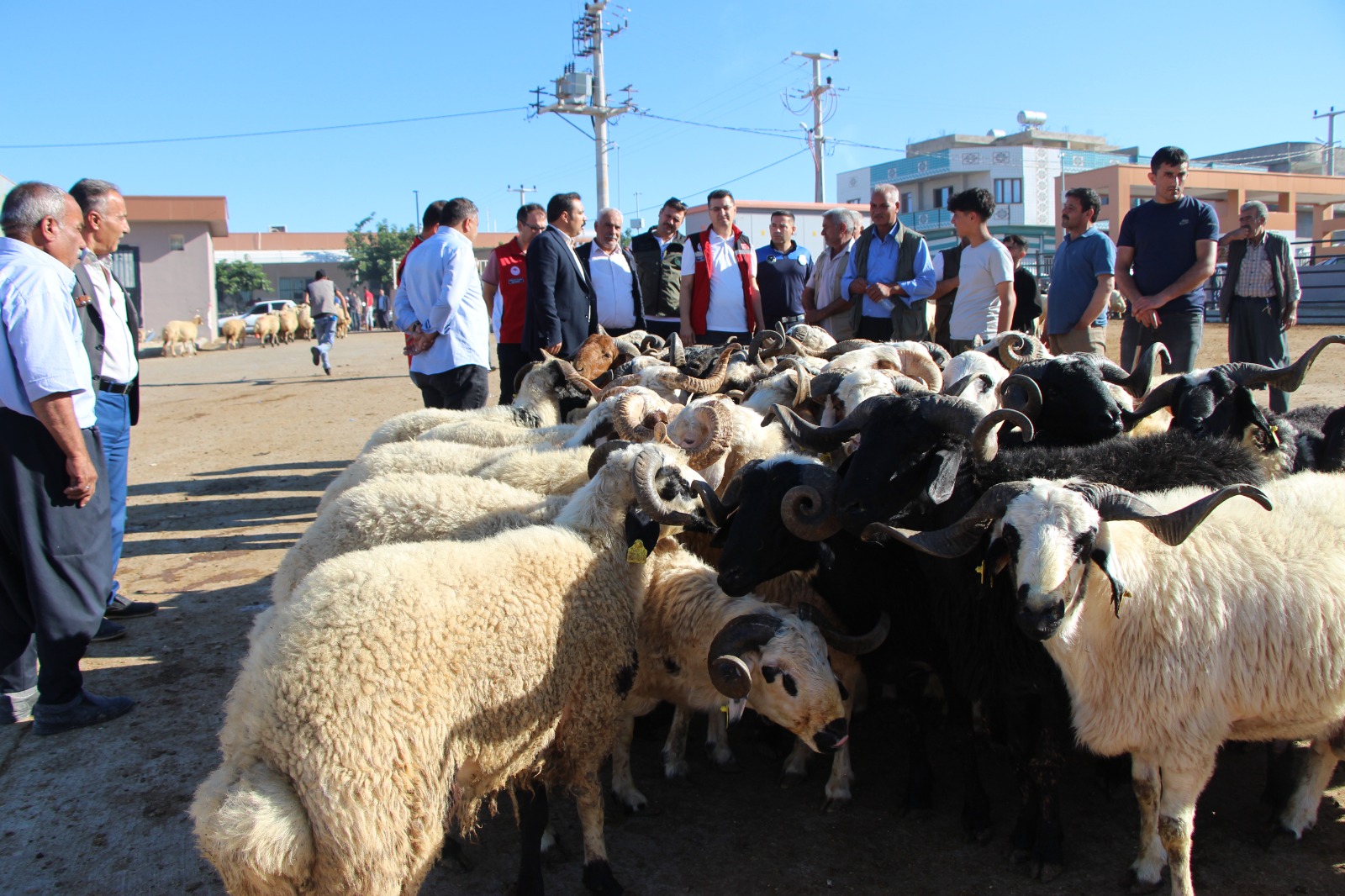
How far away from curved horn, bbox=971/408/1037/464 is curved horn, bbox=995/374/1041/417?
737 millimetres

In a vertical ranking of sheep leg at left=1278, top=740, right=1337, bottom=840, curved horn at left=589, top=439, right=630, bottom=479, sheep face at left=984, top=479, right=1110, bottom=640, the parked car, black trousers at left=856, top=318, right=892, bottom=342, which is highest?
the parked car

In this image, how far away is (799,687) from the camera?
320 cm

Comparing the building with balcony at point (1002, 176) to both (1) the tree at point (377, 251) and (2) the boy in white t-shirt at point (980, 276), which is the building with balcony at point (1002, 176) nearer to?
(1) the tree at point (377, 251)

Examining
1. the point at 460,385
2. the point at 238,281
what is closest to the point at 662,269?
the point at 460,385

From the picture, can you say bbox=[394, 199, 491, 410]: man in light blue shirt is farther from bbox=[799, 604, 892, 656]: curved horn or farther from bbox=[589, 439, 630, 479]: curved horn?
bbox=[799, 604, 892, 656]: curved horn

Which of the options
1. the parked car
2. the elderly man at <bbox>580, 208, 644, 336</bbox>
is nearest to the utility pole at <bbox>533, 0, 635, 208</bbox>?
the parked car

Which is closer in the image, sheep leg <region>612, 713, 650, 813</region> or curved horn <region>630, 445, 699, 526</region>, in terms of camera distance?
curved horn <region>630, 445, 699, 526</region>

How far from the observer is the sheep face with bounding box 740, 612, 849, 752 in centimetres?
319

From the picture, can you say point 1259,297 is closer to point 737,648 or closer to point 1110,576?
point 1110,576

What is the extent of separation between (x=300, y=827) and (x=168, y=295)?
38.0 m

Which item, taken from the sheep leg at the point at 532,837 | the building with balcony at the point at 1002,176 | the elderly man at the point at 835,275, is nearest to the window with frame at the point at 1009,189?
the building with balcony at the point at 1002,176

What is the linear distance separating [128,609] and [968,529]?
5.18m

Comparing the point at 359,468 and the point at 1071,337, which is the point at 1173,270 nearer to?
the point at 1071,337

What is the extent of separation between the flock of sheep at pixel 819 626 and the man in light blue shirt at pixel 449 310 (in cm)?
249
